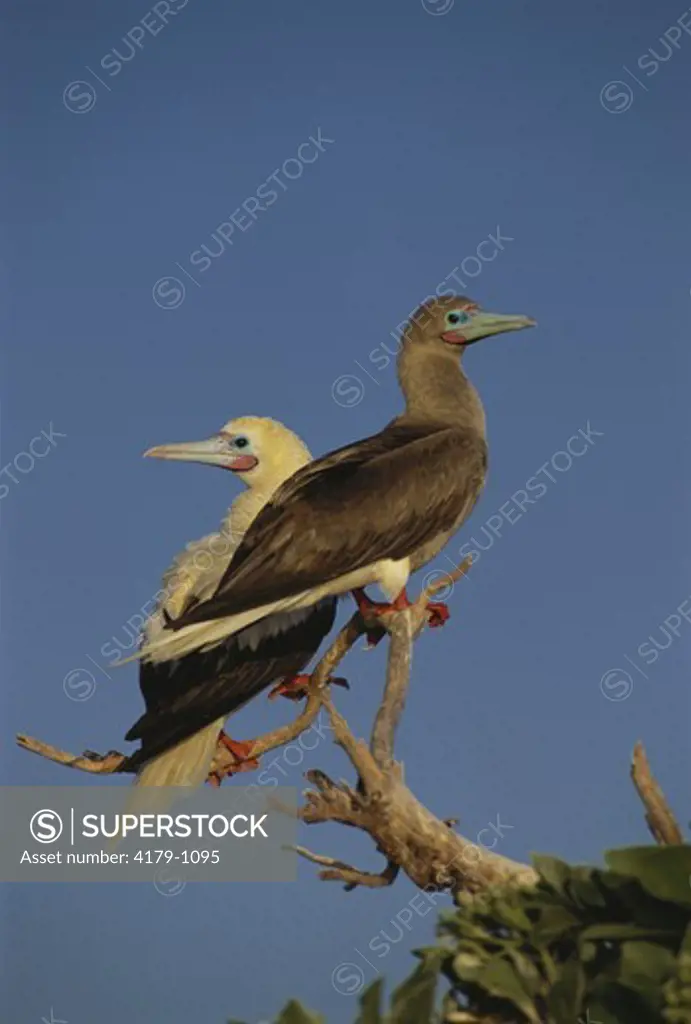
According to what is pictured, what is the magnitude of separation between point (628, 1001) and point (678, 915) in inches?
7.1

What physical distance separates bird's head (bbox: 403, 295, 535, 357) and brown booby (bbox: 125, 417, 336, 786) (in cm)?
133

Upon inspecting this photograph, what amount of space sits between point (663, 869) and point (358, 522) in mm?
4351

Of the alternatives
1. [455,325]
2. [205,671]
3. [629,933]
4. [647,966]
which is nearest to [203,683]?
[205,671]

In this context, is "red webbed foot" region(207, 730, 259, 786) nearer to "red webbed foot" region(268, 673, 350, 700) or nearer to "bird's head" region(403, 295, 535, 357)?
"red webbed foot" region(268, 673, 350, 700)

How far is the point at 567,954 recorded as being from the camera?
99.8 inches

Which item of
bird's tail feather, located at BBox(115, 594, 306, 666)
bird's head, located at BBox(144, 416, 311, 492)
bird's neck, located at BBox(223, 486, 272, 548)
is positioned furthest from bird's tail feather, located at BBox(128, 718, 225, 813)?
bird's head, located at BBox(144, 416, 311, 492)

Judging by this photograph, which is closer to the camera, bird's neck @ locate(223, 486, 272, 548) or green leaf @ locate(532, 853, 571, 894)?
green leaf @ locate(532, 853, 571, 894)

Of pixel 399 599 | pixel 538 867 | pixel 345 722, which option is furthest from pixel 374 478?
pixel 538 867

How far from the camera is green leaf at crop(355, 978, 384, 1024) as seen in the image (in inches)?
95.7

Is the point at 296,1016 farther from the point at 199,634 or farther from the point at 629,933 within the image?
the point at 199,634

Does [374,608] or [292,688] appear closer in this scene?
[374,608]

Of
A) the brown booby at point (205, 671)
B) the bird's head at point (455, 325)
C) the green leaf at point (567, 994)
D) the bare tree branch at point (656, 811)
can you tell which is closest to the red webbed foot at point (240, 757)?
the brown booby at point (205, 671)

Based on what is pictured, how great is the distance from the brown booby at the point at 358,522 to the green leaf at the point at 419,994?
3.38m

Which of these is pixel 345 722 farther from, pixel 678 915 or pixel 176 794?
pixel 176 794
